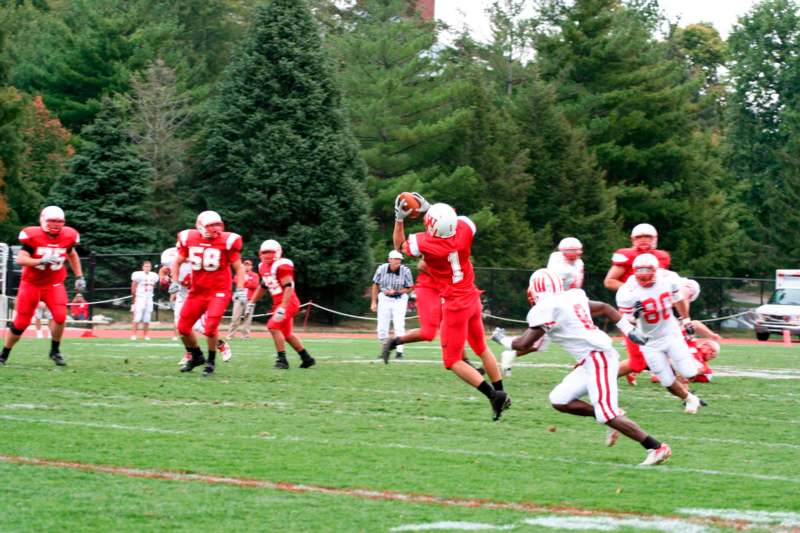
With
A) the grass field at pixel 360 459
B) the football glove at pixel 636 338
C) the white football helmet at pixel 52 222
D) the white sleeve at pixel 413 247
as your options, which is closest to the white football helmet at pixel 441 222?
the white sleeve at pixel 413 247

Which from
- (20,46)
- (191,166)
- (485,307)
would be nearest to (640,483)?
(485,307)

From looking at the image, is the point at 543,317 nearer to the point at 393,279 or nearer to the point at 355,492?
the point at 355,492

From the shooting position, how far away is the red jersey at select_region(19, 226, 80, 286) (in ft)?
44.0

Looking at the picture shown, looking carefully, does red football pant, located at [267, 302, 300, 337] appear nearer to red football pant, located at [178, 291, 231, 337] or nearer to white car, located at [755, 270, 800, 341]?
red football pant, located at [178, 291, 231, 337]

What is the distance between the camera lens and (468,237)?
33.3 feet

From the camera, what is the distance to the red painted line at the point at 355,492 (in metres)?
6.30

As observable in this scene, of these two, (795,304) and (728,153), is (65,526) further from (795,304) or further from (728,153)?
(728,153)

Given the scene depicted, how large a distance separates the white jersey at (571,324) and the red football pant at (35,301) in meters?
7.10

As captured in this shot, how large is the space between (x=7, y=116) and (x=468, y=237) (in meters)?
33.1

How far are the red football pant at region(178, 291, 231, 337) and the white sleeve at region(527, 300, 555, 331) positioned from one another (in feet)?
18.9

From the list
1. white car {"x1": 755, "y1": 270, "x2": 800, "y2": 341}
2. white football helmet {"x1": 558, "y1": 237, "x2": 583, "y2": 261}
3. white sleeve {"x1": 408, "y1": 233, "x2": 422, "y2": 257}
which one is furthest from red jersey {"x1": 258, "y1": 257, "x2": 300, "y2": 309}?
white car {"x1": 755, "y1": 270, "x2": 800, "y2": 341}

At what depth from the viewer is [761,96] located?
59.9 meters

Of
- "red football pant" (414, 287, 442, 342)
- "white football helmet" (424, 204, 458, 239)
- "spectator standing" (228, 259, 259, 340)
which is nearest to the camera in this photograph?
"white football helmet" (424, 204, 458, 239)

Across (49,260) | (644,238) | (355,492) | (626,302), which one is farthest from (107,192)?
(355,492)
